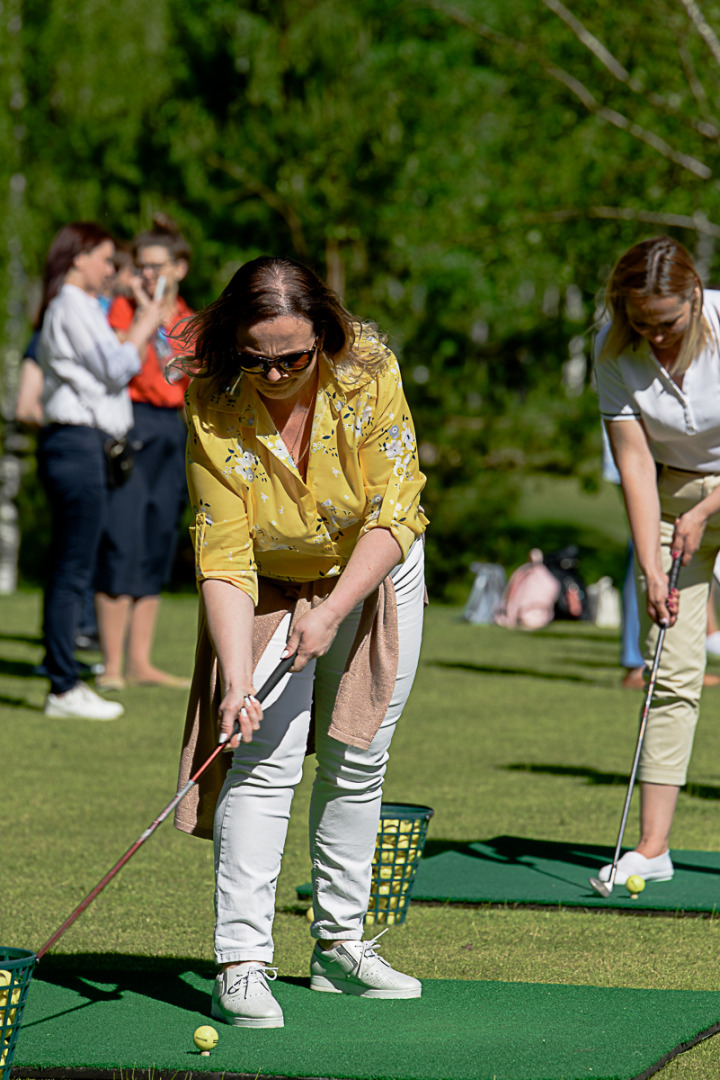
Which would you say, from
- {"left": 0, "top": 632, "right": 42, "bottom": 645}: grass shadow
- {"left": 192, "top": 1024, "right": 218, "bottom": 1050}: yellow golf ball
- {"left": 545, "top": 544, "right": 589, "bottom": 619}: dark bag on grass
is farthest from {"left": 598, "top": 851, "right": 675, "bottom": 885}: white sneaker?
{"left": 545, "top": 544, "right": 589, "bottom": 619}: dark bag on grass

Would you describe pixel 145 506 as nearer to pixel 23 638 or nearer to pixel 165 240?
pixel 165 240

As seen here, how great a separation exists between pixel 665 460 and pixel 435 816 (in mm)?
1729

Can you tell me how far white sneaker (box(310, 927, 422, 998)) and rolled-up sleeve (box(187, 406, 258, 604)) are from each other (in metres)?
0.89

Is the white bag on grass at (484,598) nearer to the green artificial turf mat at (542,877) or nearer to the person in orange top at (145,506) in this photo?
the person in orange top at (145,506)

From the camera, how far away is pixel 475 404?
54.1 feet

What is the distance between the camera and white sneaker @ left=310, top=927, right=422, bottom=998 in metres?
3.39

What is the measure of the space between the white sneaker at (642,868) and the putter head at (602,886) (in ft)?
0.37

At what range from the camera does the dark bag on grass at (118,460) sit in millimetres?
7395

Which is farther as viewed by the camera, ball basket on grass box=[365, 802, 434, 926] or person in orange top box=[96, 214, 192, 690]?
person in orange top box=[96, 214, 192, 690]

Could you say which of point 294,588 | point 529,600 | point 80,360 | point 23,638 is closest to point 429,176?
point 529,600

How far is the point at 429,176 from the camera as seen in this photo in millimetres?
16141

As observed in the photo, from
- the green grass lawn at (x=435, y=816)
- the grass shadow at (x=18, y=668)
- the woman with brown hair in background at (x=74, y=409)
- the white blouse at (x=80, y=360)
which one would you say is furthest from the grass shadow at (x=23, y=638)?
the white blouse at (x=80, y=360)

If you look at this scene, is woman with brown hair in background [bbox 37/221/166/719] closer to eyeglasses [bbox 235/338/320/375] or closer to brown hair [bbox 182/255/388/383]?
brown hair [bbox 182/255/388/383]

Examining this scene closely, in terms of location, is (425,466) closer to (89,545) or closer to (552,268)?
(552,268)
